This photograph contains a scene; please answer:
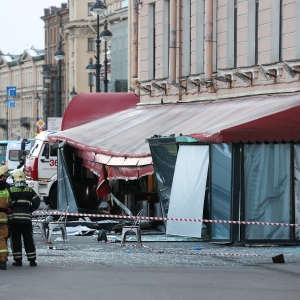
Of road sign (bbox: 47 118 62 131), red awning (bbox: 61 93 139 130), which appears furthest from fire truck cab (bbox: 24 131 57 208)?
road sign (bbox: 47 118 62 131)

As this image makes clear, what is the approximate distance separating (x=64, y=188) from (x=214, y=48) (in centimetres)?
589

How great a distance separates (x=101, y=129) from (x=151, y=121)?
6.58 feet

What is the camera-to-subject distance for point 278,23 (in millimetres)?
24031

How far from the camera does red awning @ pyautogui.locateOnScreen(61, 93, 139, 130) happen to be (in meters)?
34.2

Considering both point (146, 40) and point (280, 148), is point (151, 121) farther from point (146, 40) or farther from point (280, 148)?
point (280, 148)

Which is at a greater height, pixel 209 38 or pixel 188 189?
pixel 209 38

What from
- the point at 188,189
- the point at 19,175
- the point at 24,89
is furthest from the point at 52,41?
the point at 19,175

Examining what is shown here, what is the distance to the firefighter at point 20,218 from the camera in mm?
17219

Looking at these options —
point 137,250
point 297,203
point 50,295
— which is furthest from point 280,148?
point 50,295

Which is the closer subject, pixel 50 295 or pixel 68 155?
pixel 50 295

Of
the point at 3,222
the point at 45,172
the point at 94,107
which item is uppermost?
the point at 94,107

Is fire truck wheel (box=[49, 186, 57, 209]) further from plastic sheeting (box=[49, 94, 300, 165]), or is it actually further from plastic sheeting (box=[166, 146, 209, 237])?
plastic sheeting (box=[166, 146, 209, 237])

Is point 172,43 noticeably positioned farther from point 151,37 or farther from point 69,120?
point 69,120

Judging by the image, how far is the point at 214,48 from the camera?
2769 centimetres
